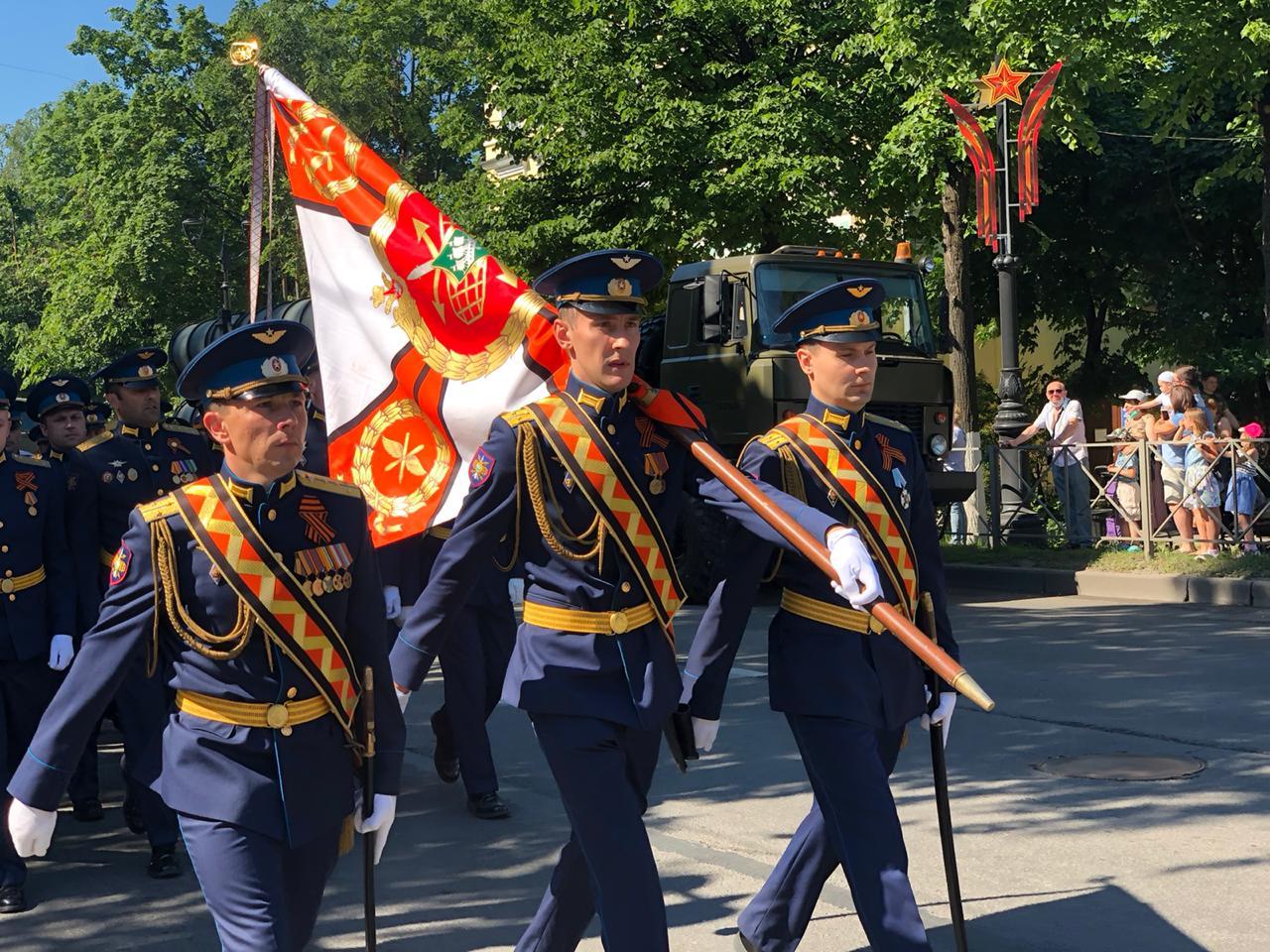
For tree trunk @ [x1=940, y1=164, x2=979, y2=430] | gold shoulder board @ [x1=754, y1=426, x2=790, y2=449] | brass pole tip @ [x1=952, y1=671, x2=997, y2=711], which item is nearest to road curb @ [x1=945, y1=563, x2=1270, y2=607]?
tree trunk @ [x1=940, y1=164, x2=979, y2=430]

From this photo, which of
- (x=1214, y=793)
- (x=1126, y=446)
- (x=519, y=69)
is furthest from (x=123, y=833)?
(x=519, y=69)

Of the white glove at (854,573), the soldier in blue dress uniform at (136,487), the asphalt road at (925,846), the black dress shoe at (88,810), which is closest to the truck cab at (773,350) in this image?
the asphalt road at (925,846)

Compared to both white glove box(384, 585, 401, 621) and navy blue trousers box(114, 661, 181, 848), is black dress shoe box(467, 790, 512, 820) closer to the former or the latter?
white glove box(384, 585, 401, 621)

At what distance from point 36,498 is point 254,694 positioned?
135 inches

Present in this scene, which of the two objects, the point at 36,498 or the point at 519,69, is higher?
the point at 519,69

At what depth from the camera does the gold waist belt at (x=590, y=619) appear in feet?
13.6

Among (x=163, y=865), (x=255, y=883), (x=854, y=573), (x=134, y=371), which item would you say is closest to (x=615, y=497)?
(x=854, y=573)

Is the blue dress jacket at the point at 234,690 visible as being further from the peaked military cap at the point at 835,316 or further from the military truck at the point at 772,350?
the military truck at the point at 772,350

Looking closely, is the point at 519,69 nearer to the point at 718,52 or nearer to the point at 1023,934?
the point at 718,52

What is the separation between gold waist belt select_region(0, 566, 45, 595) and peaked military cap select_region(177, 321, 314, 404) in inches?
126

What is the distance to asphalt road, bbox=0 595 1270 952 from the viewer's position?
530 cm

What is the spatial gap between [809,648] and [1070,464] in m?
12.7

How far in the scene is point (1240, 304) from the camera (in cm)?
2758

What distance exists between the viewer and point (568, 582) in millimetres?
4160
